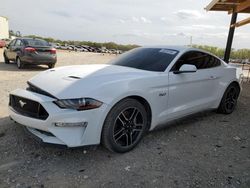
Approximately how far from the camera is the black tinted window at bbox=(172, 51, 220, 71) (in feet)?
14.2

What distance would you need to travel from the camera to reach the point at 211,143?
4.02m

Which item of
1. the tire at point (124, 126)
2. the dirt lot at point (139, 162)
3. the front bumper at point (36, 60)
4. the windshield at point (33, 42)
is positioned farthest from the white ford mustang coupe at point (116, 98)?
the windshield at point (33, 42)

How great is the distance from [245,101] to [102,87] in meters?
5.51

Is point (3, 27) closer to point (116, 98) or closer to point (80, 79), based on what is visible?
point (80, 79)

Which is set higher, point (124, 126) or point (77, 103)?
point (77, 103)

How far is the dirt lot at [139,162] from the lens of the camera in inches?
113

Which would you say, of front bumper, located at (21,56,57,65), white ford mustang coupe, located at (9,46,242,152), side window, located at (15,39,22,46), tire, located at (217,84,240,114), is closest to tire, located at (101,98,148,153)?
white ford mustang coupe, located at (9,46,242,152)

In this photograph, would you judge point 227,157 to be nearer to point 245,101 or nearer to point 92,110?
point 92,110

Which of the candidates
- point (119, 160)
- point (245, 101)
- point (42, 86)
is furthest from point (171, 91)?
point (245, 101)

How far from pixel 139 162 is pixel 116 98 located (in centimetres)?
89

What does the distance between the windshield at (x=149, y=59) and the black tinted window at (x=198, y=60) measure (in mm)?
175

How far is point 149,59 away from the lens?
4273mm

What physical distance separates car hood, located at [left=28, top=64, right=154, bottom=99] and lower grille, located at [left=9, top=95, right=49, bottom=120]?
226mm

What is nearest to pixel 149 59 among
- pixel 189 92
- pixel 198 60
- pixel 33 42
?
pixel 189 92
